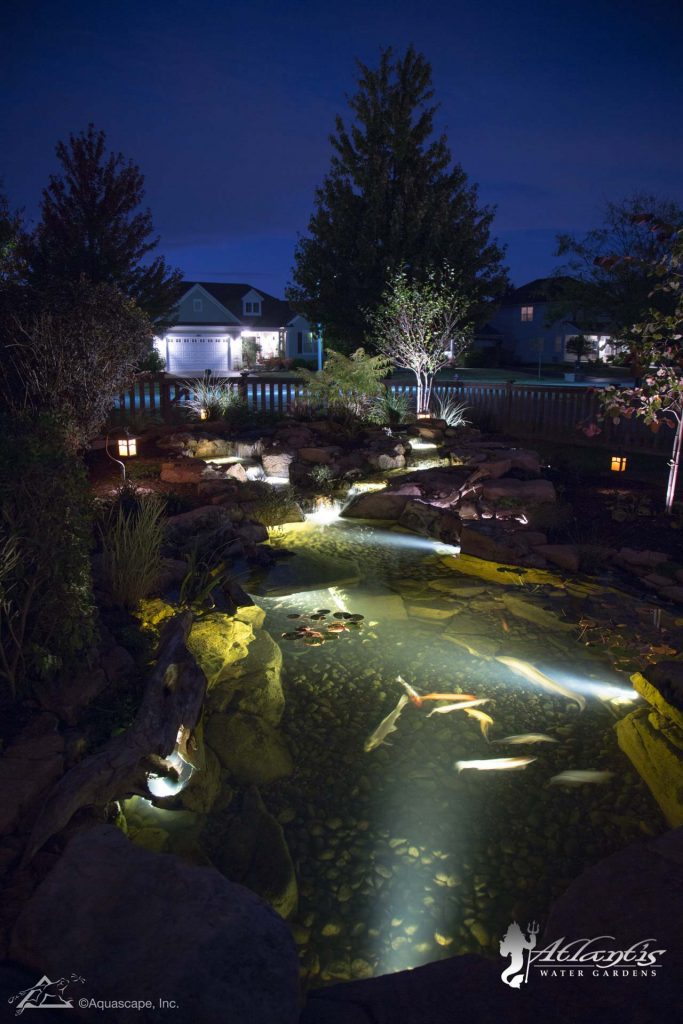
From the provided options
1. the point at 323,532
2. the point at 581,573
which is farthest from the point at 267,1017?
the point at 323,532

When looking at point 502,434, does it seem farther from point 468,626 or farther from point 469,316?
point 468,626

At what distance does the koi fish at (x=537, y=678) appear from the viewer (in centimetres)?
414

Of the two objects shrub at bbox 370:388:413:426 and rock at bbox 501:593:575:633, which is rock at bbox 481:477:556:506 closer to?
rock at bbox 501:593:575:633

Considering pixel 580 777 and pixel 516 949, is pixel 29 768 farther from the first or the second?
pixel 580 777

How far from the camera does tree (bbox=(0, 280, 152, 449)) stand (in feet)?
24.6

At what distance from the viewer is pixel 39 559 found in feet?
11.3

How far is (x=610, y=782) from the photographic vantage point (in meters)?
3.30

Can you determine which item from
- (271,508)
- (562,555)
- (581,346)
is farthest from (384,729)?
(581,346)

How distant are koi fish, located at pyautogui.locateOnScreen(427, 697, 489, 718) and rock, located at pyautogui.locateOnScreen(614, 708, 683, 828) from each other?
0.80 m

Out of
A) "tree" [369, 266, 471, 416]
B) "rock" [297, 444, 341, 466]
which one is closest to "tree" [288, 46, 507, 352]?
"tree" [369, 266, 471, 416]

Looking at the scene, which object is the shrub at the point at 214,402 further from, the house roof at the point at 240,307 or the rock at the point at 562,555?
the house roof at the point at 240,307

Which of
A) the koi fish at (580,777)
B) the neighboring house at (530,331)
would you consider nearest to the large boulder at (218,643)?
the koi fish at (580,777)

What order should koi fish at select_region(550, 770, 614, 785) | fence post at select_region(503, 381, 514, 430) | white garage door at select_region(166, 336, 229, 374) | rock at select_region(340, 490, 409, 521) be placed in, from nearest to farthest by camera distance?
koi fish at select_region(550, 770, 614, 785)
rock at select_region(340, 490, 409, 521)
fence post at select_region(503, 381, 514, 430)
white garage door at select_region(166, 336, 229, 374)

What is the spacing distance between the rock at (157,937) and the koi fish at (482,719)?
1922 millimetres
